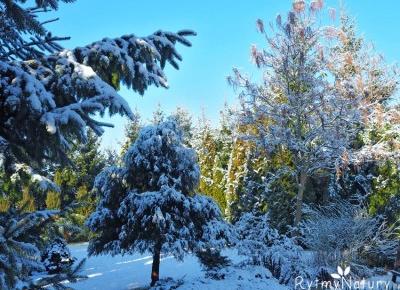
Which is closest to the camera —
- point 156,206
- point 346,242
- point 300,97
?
point 156,206

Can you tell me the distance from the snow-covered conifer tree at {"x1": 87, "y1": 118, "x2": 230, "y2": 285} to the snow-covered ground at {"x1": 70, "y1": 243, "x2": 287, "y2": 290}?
0.76 metres

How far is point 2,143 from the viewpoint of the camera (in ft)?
11.7

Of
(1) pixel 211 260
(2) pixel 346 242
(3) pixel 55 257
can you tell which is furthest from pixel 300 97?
(3) pixel 55 257

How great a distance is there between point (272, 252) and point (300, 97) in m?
5.34

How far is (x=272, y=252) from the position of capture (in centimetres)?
918

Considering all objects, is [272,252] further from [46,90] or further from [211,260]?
[46,90]

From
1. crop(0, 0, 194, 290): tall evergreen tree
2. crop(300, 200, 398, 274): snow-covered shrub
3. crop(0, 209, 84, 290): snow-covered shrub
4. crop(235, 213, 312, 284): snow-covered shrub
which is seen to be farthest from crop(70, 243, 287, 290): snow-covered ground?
crop(0, 209, 84, 290): snow-covered shrub

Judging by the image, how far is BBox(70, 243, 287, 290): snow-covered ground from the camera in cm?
827

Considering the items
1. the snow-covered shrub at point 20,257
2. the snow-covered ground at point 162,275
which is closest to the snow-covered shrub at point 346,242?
the snow-covered ground at point 162,275

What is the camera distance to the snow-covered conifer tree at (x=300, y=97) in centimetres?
1230

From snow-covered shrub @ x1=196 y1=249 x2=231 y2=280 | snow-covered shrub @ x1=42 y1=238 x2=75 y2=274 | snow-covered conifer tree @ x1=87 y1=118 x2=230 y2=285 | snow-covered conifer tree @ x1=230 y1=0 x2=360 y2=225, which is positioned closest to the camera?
snow-covered conifer tree @ x1=87 y1=118 x2=230 y2=285

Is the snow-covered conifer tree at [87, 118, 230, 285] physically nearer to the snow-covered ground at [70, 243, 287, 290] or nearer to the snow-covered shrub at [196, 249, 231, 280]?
the snow-covered shrub at [196, 249, 231, 280]

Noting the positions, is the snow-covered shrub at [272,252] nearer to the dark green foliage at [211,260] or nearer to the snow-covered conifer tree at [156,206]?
the dark green foliage at [211,260]

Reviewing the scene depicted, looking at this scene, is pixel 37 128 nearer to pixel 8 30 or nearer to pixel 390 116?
pixel 8 30
